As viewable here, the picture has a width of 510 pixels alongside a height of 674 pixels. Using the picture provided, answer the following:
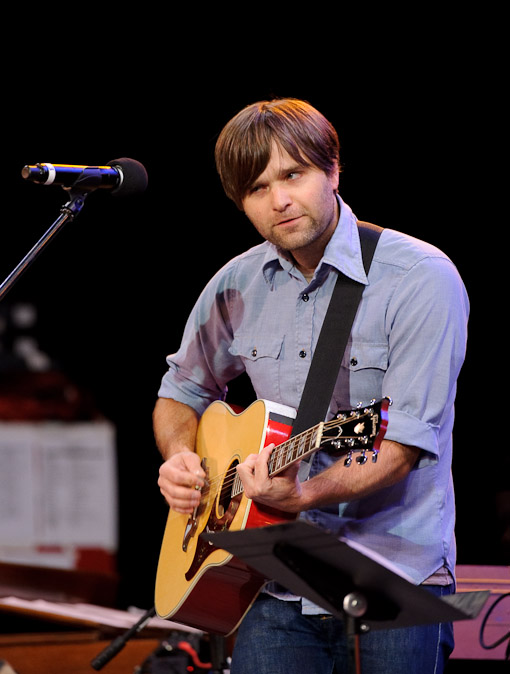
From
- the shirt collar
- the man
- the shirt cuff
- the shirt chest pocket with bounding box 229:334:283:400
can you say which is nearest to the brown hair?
the man

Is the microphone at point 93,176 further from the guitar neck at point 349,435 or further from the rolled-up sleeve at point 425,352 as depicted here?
the guitar neck at point 349,435

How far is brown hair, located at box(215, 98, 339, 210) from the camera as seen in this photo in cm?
260

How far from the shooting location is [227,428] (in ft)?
9.23

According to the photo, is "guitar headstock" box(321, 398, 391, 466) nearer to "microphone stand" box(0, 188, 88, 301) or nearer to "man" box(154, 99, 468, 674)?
"man" box(154, 99, 468, 674)

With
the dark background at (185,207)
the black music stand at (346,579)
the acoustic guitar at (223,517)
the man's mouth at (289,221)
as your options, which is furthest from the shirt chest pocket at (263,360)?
the dark background at (185,207)

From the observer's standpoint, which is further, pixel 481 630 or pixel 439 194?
pixel 439 194

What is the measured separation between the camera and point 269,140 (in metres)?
2.61

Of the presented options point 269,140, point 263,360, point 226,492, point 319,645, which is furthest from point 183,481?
point 269,140

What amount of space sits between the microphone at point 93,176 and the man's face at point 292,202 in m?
0.38

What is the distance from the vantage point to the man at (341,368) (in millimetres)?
2277

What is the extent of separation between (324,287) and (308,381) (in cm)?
32

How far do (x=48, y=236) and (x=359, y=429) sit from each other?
1120 millimetres

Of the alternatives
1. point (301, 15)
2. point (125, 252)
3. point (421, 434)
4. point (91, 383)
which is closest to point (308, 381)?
point (421, 434)

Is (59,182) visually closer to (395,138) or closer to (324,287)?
(324,287)
